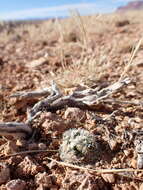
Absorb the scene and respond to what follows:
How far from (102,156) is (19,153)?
414mm

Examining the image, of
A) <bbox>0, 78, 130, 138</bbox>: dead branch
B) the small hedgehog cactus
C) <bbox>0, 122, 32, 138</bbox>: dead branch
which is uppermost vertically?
<bbox>0, 78, 130, 138</bbox>: dead branch

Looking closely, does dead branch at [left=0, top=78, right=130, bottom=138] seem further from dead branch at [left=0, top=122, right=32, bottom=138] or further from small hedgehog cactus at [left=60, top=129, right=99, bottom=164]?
small hedgehog cactus at [left=60, top=129, right=99, bottom=164]

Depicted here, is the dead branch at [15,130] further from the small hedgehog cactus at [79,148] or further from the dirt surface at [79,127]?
the small hedgehog cactus at [79,148]

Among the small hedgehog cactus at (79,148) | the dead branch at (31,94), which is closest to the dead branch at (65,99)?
the dead branch at (31,94)

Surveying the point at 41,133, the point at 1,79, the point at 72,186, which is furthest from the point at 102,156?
the point at 1,79

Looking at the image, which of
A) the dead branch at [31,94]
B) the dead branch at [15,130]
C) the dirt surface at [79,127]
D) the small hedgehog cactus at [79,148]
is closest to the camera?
the dirt surface at [79,127]

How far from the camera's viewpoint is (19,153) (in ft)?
5.37

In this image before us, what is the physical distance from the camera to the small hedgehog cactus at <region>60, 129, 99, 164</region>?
1577 mm

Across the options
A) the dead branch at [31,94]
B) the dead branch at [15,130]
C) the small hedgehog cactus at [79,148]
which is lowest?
the small hedgehog cactus at [79,148]

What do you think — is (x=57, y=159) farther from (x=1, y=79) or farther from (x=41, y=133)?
(x=1, y=79)

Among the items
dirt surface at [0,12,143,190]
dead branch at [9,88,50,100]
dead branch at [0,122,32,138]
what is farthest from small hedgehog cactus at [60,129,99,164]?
dead branch at [9,88,50,100]

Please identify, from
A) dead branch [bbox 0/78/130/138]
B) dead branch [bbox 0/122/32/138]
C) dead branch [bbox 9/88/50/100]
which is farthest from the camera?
dead branch [bbox 9/88/50/100]

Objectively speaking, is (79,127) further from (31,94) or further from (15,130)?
(31,94)

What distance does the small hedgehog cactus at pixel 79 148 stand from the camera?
62.1 inches
